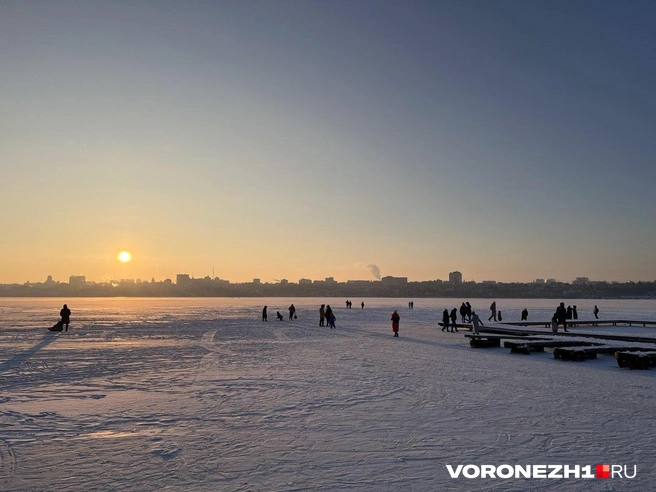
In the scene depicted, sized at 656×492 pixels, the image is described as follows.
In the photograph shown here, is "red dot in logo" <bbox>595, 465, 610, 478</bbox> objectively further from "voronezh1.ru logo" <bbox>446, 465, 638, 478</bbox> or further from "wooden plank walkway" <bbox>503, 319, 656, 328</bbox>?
"wooden plank walkway" <bbox>503, 319, 656, 328</bbox>

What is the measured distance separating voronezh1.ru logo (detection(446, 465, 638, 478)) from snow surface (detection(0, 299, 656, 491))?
0.54 ft

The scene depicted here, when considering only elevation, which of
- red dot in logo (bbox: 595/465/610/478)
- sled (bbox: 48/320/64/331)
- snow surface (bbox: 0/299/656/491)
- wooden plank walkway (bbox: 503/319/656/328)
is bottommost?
wooden plank walkway (bbox: 503/319/656/328)

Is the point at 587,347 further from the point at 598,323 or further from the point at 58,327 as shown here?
the point at 58,327

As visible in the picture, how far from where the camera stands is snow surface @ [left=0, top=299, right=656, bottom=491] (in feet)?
20.1

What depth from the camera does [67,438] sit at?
307 inches

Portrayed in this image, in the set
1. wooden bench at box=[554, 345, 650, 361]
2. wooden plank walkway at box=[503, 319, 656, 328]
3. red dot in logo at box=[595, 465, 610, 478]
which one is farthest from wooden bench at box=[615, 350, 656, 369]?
wooden plank walkway at box=[503, 319, 656, 328]

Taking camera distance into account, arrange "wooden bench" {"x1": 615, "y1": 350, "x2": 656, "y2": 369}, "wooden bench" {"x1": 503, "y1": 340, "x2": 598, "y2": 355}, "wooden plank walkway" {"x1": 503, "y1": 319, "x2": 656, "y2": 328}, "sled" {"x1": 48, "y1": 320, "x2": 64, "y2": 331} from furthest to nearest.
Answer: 1. "wooden plank walkway" {"x1": 503, "y1": 319, "x2": 656, "y2": 328}
2. "sled" {"x1": 48, "y1": 320, "x2": 64, "y2": 331}
3. "wooden bench" {"x1": 503, "y1": 340, "x2": 598, "y2": 355}
4. "wooden bench" {"x1": 615, "y1": 350, "x2": 656, "y2": 369}

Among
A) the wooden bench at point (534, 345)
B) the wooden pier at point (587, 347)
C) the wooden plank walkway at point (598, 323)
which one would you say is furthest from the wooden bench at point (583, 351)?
the wooden plank walkway at point (598, 323)

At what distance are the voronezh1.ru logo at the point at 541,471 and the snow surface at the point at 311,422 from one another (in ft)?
0.54

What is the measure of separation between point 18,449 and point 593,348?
17.9m

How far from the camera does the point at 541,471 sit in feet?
20.7

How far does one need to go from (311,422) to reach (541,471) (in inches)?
152

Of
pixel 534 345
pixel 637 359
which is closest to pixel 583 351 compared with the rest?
pixel 637 359

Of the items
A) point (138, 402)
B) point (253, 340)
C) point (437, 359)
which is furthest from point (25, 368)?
point (437, 359)
